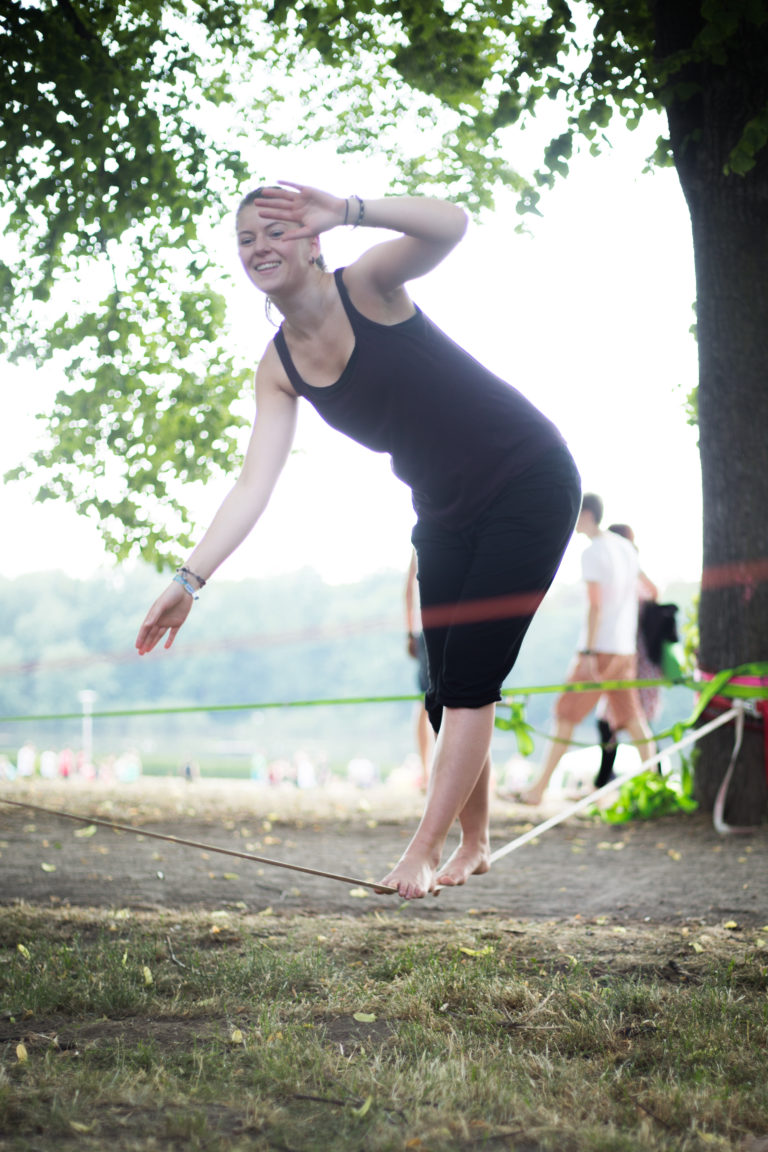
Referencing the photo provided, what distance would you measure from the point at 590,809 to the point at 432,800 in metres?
4.19

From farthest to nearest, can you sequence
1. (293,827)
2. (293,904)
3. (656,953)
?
(293,827) < (293,904) < (656,953)

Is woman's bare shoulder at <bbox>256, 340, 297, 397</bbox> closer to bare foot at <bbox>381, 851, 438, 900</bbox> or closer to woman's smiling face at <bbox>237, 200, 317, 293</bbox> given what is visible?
woman's smiling face at <bbox>237, 200, 317, 293</bbox>

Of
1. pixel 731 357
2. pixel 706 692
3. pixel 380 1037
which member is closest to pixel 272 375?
pixel 380 1037

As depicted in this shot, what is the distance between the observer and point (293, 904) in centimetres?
387

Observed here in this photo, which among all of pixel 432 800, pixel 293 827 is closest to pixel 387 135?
pixel 293 827

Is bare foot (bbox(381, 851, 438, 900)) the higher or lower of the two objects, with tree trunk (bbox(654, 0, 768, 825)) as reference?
lower

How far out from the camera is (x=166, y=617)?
2559 mm

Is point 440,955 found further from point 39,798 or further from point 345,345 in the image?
point 39,798

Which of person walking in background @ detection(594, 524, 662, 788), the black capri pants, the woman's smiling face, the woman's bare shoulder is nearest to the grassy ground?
the black capri pants

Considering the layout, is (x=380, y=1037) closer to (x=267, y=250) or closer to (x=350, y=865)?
(x=267, y=250)

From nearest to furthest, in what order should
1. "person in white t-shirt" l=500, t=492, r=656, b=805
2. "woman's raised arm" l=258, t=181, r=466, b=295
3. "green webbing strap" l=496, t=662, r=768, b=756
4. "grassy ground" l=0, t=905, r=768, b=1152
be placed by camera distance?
"grassy ground" l=0, t=905, r=768, b=1152
"woman's raised arm" l=258, t=181, r=466, b=295
"green webbing strap" l=496, t=662, r=768, b=756
"person in white t-shirt" l=500, t=492, r=656, b=805

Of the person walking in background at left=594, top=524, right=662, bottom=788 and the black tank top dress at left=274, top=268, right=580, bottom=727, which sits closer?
the black tank top dress at left=274, top=268, right=580, bottom=727

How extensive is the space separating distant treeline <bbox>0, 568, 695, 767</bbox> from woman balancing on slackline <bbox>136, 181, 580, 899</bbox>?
6568 centimetres

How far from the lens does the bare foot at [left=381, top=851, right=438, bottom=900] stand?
2527 millimetres
